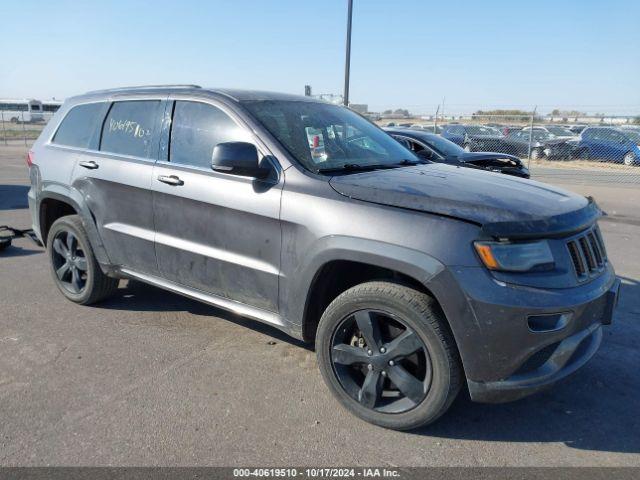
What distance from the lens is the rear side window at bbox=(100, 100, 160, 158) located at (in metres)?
4.10

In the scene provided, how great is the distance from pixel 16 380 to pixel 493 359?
9.63 feet

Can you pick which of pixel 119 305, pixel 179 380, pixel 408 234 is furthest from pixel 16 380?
pixel 408 234

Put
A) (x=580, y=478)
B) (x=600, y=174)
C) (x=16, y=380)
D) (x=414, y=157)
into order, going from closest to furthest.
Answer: (x=580, y=478) < (x=16, y=380) < (x=414, y=157) < (x=600, y=174)

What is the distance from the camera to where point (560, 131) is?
23.9 meters

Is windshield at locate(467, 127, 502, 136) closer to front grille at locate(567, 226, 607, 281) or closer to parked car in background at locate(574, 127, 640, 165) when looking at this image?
parked car in background at locate(574, 127, 640, 165)

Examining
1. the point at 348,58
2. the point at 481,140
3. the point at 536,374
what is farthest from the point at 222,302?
the point at 481,140

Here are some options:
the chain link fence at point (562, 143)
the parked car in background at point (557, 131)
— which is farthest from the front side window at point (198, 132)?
the parked car in background at point (557, 131)

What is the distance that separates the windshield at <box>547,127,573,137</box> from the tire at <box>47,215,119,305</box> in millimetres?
22089

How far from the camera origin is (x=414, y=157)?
4250mm

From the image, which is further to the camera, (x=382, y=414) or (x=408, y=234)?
(x=382, y=414)

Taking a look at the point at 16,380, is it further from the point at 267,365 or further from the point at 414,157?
the point at 414,157

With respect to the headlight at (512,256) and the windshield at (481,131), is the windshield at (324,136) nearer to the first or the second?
the headlight at (512,256)

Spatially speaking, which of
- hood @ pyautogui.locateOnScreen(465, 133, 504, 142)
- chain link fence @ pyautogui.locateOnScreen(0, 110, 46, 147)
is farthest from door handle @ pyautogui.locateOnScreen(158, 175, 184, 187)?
chain link fence @ pyautogui.locateOnScreen(0, 110, 46, 147)

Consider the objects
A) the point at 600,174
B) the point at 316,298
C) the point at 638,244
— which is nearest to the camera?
the point at 316,298
